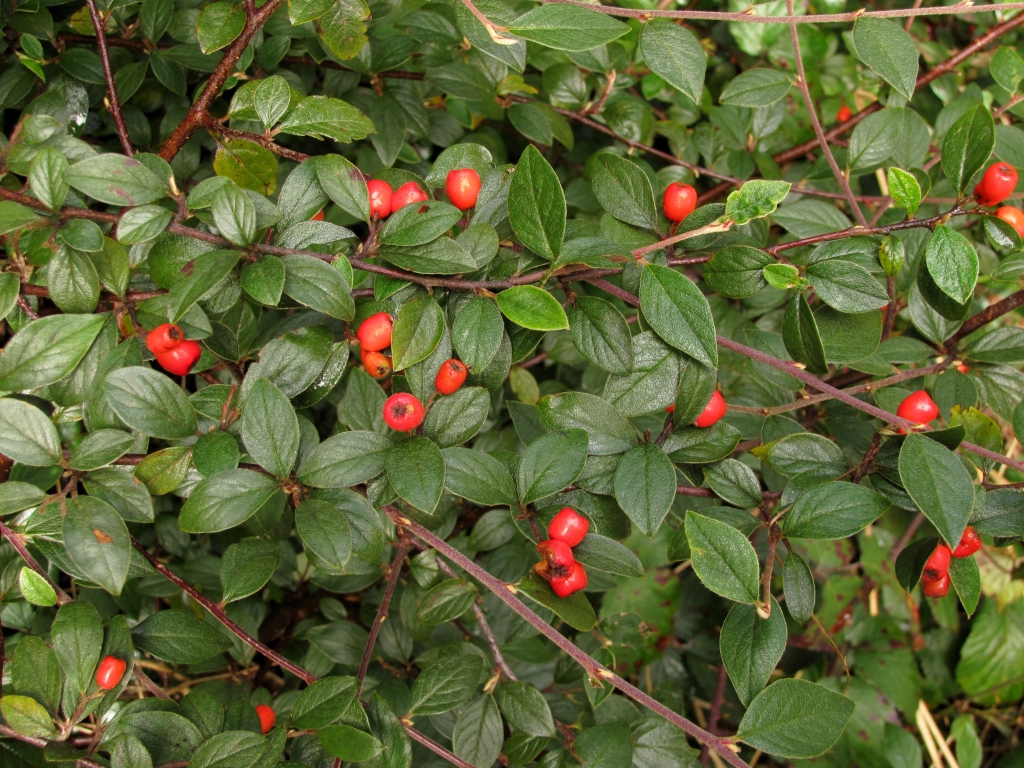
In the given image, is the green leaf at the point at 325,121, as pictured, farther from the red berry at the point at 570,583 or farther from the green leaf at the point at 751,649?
the green leaf at the point at 751,649

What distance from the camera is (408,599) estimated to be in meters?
1.92

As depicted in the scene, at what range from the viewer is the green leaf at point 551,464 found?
4.45ft

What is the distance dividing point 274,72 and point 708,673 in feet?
8.51

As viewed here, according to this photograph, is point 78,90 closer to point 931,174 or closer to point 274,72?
point 274,72

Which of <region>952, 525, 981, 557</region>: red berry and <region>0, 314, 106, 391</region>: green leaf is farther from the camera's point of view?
<region>952, 525, 981, 557</region>: red berry

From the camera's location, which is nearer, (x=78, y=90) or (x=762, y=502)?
(x=762, y=502)

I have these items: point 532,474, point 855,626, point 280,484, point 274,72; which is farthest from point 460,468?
point 855,626

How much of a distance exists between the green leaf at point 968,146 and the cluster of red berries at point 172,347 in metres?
1.49

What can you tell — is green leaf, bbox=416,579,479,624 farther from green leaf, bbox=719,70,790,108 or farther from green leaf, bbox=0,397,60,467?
green leaf, bbox=719,70,790,108

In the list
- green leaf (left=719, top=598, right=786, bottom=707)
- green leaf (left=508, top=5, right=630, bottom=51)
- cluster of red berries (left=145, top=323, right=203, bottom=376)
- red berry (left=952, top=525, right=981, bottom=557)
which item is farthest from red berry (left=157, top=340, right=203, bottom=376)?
red berry (left=952, top=525, right=981, bottom=557)

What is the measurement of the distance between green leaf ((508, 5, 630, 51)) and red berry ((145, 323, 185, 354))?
81cm

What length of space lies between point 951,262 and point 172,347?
4.85 feet

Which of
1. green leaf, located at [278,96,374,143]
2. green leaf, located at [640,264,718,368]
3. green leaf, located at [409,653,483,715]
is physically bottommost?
green leaf, located at [409,653,483,715]

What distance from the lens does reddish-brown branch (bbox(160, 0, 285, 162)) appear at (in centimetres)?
151
